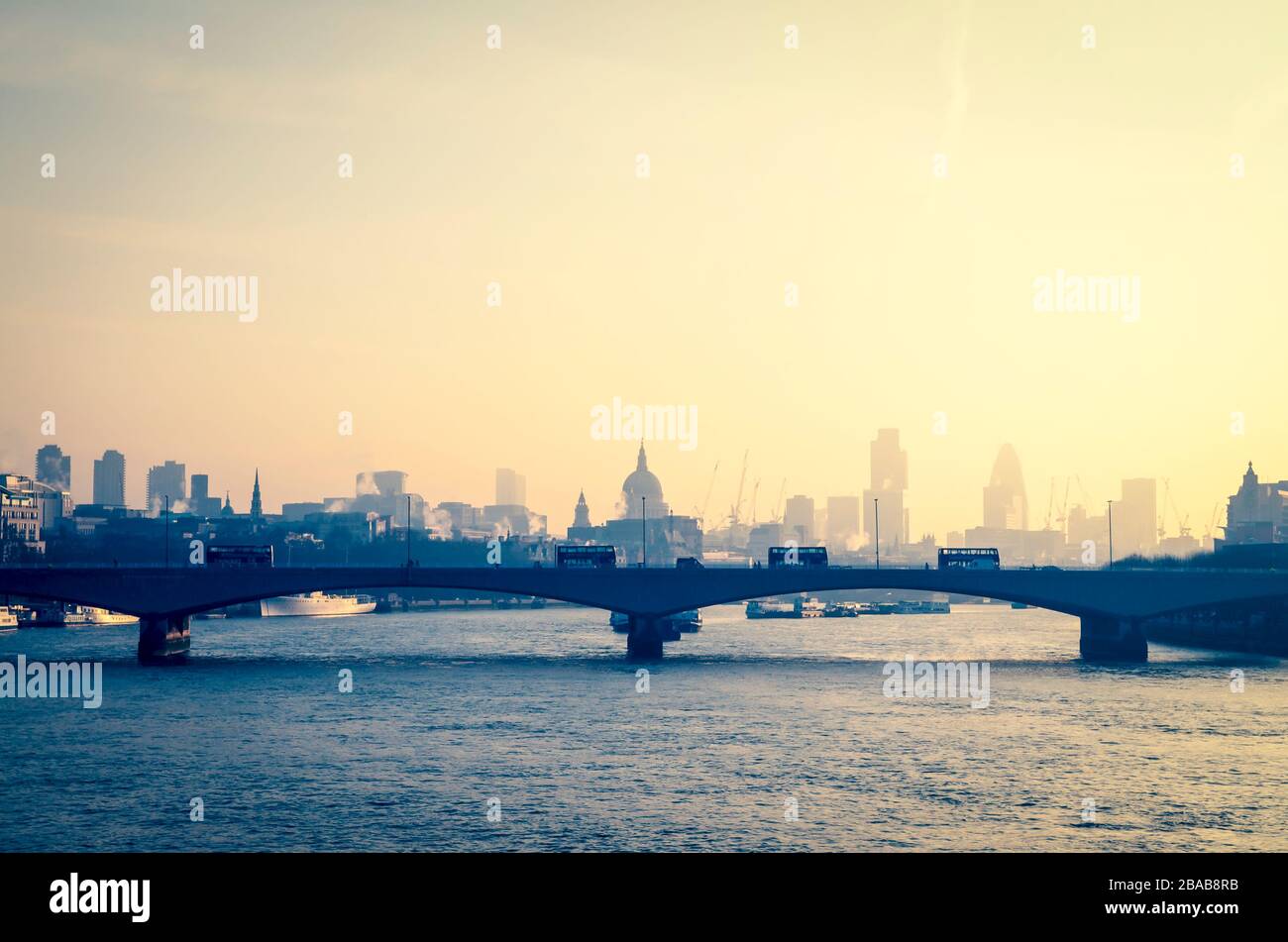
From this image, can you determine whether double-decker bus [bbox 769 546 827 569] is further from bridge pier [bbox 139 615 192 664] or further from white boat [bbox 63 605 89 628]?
white boat [bbox 63 605 89 628]

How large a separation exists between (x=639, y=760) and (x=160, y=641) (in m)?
69.9

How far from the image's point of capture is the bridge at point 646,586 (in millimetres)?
114188

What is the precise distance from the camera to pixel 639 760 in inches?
2277

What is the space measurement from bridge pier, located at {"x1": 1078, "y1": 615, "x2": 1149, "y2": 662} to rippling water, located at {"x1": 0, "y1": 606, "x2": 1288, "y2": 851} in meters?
8.14

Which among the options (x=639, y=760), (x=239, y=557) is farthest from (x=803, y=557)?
(x=639, y=760)

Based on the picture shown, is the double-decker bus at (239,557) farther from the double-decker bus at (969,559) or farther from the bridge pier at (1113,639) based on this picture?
the bridge pier at (1113,639)

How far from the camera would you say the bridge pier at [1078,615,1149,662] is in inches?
4582

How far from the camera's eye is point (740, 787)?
51.3 metres

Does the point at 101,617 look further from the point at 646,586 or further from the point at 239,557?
the point at 646,586

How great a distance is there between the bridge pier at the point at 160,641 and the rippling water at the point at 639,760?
665 centimetres

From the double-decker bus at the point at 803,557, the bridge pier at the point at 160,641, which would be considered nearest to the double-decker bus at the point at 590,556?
the double-decker bus at the point at 803,557

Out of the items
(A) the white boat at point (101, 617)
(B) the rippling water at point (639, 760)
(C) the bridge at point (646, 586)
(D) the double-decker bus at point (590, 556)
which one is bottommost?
(A) the white boat at point (101, 617)

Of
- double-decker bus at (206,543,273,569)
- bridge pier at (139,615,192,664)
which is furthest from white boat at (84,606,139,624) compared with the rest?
bridge pier at (139,615,192,664)
